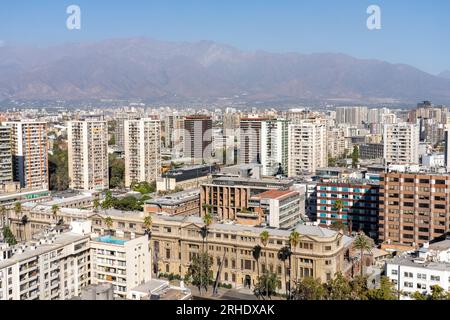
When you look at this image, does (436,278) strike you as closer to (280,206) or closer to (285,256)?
(285,256)

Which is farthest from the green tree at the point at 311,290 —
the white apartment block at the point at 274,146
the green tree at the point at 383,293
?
the white apartment block at the point at 274,146

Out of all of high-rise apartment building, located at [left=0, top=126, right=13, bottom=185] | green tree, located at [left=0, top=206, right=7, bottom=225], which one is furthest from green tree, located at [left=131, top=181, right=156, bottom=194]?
green tree, located at [left=0, top=206, right=7, bottom=225]

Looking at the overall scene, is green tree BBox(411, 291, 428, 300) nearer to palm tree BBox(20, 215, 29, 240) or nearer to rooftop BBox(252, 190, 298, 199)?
rooftop BBox(252, 190, 298, 199)

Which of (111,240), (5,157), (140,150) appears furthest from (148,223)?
(140,150)

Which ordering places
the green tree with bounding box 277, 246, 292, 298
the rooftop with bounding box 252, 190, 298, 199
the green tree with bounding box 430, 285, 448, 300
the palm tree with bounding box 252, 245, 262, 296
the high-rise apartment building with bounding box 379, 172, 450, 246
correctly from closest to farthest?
the green tree with bounding box 430, 285, 448, 300
the green tree with bounding box 277, 246, 292, 298
the palm tree with bounding box 252, 245, 262, 296
the high-rise apartment building with bounding box 379, 172, 450, 246
the rooftop with bounding box 252, 190, 298, 199

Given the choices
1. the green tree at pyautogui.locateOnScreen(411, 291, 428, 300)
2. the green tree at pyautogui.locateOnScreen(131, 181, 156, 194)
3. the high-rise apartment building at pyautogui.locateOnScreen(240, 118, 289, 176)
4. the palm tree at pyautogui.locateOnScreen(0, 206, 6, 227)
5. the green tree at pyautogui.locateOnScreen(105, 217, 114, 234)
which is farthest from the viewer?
the high-rise apartment building at pyautogui.locateOnScreen(240, 118, 289, 176)

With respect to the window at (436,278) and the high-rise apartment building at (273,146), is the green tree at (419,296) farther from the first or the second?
the high-rise apartment building at (273,146)

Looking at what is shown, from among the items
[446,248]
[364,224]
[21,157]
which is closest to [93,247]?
[446,248]

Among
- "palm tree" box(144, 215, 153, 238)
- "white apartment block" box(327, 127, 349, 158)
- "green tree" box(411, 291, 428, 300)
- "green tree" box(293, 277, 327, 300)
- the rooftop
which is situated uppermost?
"white apartment block" box(327, 127, 349, 158)
